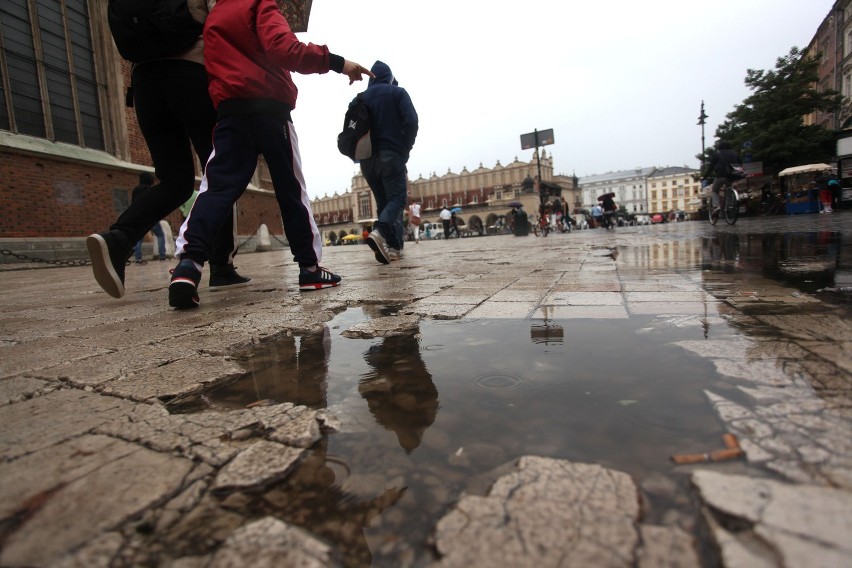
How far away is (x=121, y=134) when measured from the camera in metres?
12.1

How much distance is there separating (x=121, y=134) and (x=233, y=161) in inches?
483

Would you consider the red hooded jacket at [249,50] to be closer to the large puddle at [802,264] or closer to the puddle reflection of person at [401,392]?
the puddle reflection of person at [401,392]

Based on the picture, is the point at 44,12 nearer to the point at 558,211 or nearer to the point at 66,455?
the point at 66,455

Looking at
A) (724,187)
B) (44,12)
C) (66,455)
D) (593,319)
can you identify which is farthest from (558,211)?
(66,455)

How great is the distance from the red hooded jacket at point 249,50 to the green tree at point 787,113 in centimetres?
2745

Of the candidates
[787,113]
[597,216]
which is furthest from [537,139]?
[787,113]

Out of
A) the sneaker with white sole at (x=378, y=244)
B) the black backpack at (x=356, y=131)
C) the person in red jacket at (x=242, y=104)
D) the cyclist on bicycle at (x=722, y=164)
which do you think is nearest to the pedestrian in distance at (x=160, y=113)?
the person in red jacket at (x=242, y=104)

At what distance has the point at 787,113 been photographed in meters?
23.0

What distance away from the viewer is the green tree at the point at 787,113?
22234mm

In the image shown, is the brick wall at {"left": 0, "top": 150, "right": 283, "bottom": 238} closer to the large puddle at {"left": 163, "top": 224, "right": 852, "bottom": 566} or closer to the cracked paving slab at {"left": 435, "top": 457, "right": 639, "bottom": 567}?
the large puddle at {"left": 163, "top": 224, "right": 852, "bottom": 566}

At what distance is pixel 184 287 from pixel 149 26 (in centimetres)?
148

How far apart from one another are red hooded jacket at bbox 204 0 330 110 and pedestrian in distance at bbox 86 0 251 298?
0.60ft

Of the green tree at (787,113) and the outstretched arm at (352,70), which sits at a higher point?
the green tree at (787,113)

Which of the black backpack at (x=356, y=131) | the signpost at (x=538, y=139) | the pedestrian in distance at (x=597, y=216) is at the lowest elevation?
the pedestrian in distance at (x=597, y=216)
